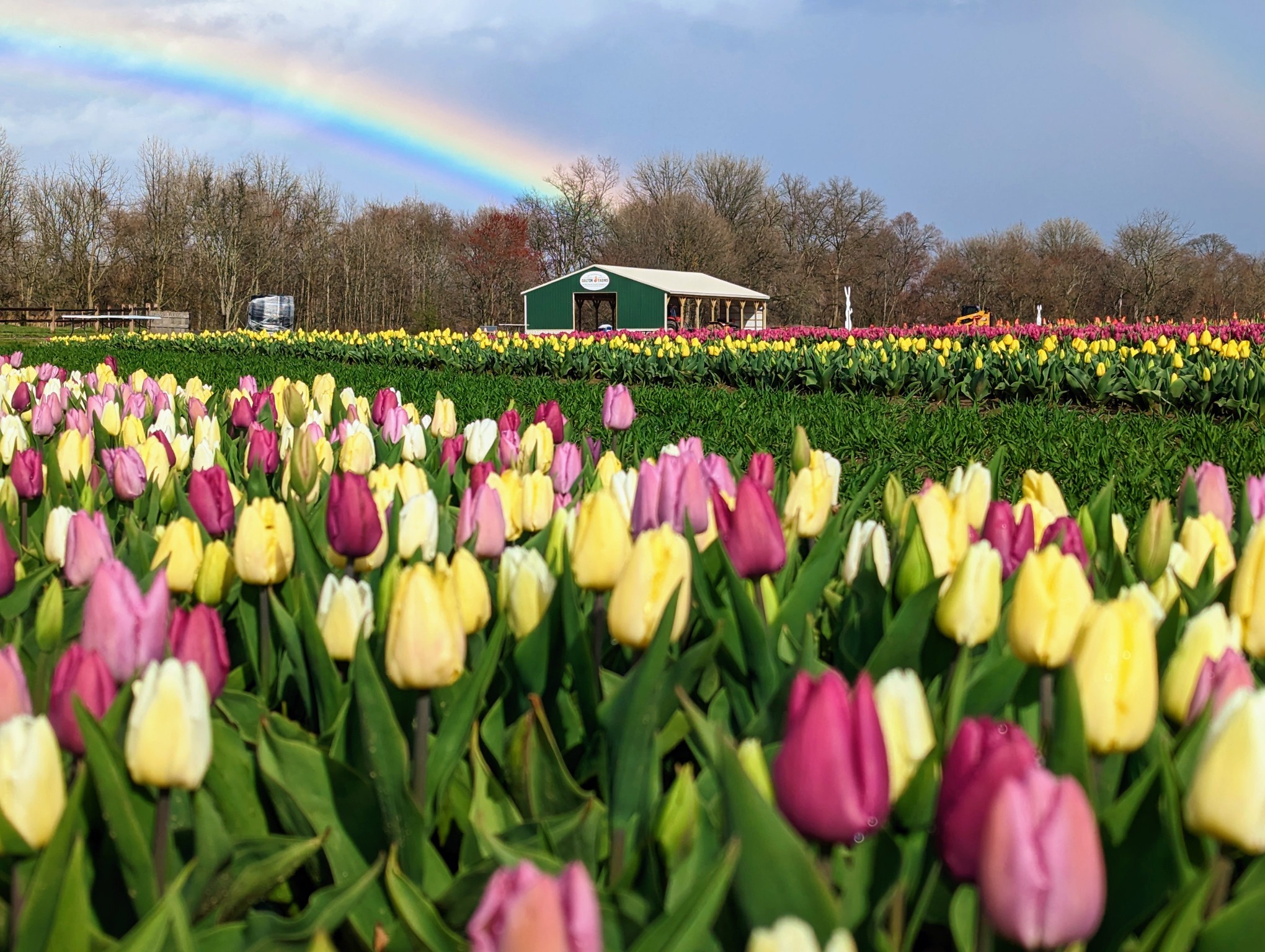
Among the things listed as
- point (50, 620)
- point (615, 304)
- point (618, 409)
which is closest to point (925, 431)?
point (618, 409)

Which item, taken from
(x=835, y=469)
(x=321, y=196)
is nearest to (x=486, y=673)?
(x=835, y=469)

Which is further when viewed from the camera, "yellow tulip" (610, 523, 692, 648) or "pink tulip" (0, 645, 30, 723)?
"yellow tulip" (610, 523, 692, 648)

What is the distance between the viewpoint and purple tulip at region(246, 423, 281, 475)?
269 cm

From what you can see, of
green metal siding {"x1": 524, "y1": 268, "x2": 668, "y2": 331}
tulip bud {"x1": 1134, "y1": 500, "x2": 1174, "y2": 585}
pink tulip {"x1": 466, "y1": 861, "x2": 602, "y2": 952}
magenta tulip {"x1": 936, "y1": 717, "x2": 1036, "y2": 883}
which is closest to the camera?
pink tulip {"x1": 466, "y1": 861, "x2": 602, "y2": 952}

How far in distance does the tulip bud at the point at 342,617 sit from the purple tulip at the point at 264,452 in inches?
57.6

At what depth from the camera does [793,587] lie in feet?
4.66

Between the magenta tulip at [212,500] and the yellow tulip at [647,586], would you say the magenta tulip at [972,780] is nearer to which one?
the yellow tulip at [647,586]

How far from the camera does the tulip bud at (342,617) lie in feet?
4.24

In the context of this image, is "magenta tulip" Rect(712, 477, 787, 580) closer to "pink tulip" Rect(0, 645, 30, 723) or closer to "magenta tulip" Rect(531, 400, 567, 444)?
"pink tulip" Rect(0, 645, 30, 723)

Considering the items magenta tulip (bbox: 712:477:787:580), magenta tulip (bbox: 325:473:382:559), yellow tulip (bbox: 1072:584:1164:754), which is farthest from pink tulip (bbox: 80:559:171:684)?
yellow tulip (bbox: 1072:584:1164:754)

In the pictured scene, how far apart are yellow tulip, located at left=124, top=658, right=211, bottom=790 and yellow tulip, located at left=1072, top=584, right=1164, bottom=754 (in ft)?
2.54

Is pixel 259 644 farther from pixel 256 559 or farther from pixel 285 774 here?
pixel 285 774

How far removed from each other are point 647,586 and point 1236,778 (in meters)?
0.59

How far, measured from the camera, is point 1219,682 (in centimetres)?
102
